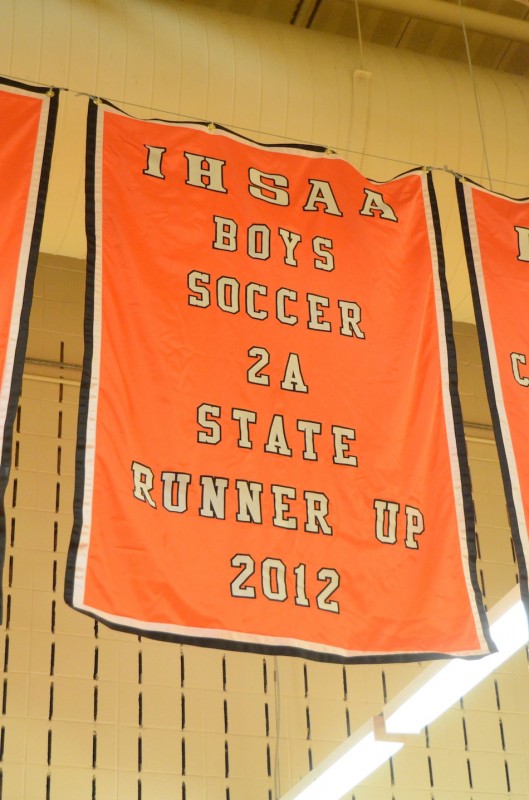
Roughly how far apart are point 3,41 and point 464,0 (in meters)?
4.01

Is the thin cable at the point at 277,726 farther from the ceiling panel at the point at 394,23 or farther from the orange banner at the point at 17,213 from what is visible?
the ceiling panel at the point at 394,23

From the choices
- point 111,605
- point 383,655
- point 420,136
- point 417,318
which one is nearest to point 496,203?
point 417,318

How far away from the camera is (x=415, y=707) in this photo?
267 inches

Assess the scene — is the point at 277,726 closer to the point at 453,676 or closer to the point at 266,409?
the point at 453,676

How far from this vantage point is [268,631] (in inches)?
189

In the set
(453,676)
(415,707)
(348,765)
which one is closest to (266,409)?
(453,676)

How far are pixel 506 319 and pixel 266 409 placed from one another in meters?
1.60

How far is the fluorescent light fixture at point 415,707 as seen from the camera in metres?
6.03

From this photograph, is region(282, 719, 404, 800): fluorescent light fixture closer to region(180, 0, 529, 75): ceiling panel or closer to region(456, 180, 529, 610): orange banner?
region(456, 180, 529, 610): orange banner

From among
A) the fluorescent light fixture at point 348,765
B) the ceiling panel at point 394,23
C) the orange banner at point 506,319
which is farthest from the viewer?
the ceiling panel at point 394,23

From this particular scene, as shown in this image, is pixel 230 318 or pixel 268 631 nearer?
pixel 268 631

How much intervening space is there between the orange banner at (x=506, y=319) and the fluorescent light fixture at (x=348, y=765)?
2164 mm

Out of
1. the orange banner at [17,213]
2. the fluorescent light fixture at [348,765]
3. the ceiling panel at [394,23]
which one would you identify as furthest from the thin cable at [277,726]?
the ceiling panel at [394,23]

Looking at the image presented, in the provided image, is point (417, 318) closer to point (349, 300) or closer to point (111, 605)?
point (349, 300)
